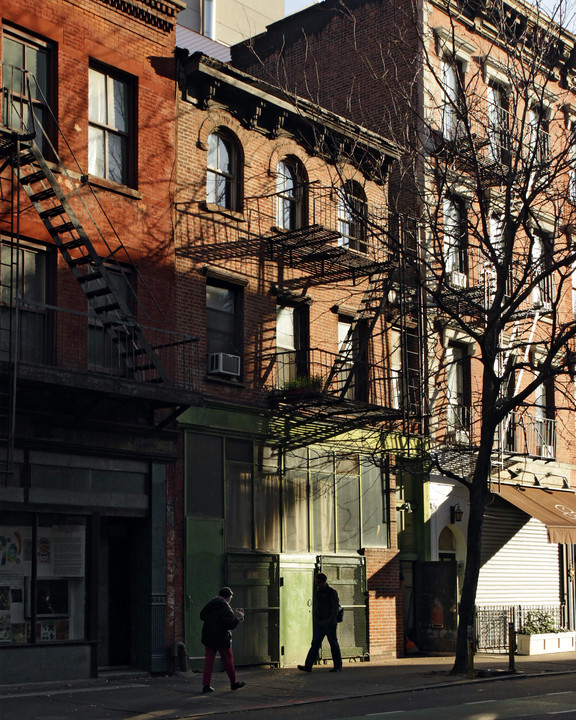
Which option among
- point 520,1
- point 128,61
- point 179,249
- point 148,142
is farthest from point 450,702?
point 520,1

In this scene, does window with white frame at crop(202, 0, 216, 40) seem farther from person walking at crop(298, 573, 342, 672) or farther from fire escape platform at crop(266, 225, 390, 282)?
person walking at crop(298, 573, 342, 672)

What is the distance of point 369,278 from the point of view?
2483 cm

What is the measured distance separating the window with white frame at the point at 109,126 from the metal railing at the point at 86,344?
2943 millimetres

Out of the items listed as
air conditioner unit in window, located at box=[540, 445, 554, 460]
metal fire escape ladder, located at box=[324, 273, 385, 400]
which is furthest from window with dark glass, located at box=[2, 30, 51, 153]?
air conditioner unit in window, located at box=[540, 445, 554, 460]

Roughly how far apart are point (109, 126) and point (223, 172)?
10.2 feet

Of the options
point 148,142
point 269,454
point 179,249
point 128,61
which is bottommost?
point 269,454

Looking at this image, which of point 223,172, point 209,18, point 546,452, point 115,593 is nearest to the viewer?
point 115,593

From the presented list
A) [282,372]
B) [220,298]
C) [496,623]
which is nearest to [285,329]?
[282,372]

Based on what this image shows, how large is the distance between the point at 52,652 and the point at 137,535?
277 cm

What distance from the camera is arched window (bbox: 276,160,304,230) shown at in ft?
76.8

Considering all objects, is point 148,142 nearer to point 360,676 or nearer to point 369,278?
point 369,278

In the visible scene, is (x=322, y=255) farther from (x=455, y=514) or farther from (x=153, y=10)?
(x=455, y=514)

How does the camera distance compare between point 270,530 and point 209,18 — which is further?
point 209,18

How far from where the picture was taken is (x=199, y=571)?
19.6 m
